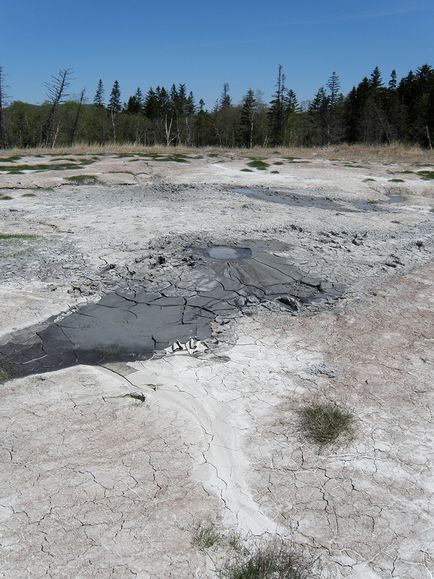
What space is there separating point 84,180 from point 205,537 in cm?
1408

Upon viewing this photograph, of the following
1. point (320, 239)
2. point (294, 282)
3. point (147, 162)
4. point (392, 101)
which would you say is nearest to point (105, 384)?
point (294, 282)

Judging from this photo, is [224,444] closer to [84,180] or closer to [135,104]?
[84,180]

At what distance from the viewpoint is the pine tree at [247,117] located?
51.5m

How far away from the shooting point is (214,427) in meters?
3.83

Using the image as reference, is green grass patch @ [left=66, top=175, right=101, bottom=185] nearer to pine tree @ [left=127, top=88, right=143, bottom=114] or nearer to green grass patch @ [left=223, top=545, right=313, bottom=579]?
green grass patch @ [left=223, top=545, right=313, bottom=579]

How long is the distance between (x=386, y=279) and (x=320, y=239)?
2.10 meters

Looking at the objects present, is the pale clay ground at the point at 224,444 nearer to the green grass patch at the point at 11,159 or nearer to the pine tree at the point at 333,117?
the green grass patch at the point at 11,159

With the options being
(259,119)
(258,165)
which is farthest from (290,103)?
(258,165)

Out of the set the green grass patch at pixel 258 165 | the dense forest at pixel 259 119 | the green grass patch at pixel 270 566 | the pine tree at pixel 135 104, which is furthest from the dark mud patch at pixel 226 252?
the pine tree at pixel 135 104

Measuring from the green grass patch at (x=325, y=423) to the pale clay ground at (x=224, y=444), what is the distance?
0.08 meters

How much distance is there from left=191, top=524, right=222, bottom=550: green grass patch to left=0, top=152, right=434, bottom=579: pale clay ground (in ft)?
0.11

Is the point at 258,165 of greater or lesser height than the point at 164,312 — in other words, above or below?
above

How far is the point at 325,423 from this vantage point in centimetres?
384

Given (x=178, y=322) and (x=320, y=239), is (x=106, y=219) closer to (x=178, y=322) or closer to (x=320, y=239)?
(x=320, y=239)
